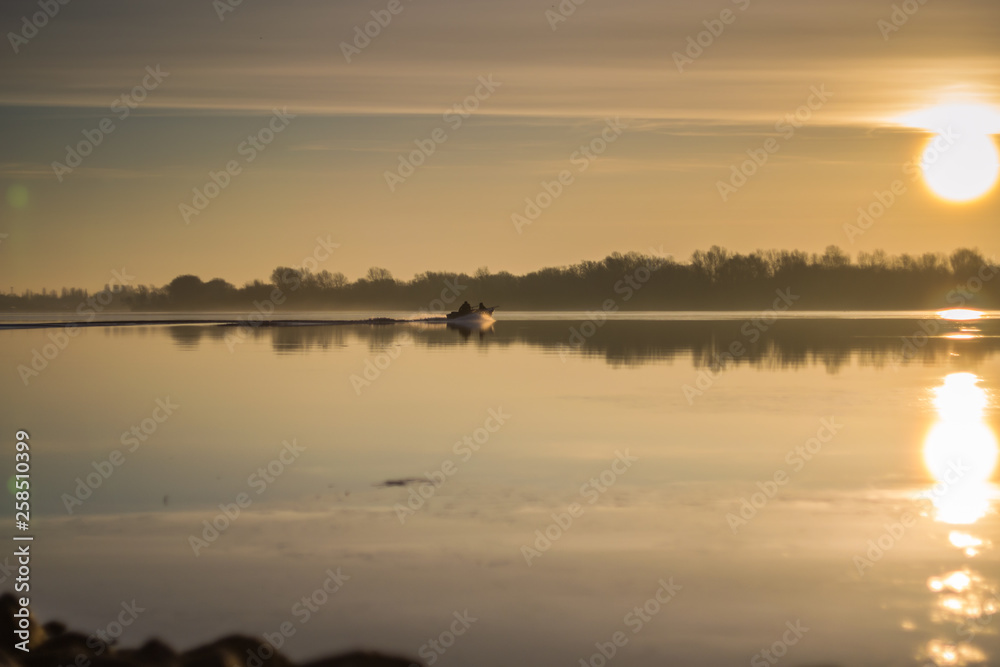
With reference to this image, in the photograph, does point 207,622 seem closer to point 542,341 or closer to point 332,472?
point 332,472

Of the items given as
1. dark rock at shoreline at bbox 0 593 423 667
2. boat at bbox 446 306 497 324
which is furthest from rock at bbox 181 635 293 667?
boat at bbox 446 306 497 324

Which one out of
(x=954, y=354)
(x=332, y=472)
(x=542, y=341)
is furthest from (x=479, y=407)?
(x=542, y=341)

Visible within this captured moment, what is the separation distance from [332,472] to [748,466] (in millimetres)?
6680

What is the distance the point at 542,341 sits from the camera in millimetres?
55344

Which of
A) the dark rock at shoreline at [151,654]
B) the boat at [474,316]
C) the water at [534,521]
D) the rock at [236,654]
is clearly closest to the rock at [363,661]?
the dark rock at shoreline at [151,654]

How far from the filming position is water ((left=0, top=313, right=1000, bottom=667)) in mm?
8305

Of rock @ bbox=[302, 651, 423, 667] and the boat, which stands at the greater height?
the boat

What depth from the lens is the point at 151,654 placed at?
7.23 meters

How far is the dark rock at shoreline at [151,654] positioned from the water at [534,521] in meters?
0.44

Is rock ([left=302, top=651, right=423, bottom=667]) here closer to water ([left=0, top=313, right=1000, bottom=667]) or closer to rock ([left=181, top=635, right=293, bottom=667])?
rock ([left=181, top=635, right=293, bottom=667])

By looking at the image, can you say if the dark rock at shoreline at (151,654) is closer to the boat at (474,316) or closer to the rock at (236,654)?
the rock at (236,654)

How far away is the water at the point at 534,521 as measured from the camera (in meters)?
8.30

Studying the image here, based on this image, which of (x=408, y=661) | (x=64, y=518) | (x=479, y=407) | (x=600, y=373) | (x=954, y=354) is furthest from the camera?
(x=954, y=354)

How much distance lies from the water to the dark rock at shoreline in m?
0.44
